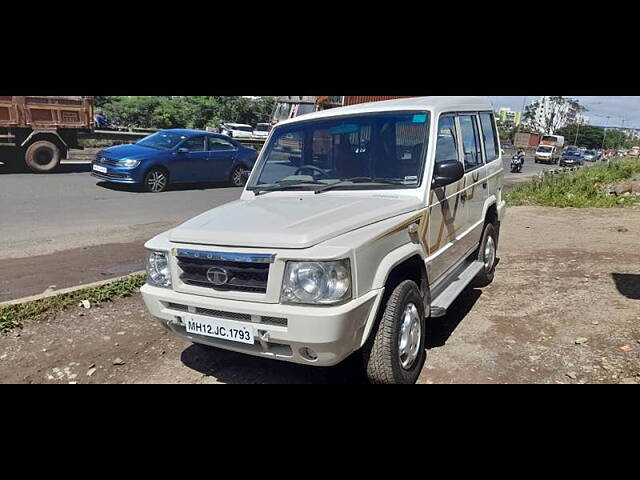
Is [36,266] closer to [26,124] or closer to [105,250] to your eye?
[105,250]

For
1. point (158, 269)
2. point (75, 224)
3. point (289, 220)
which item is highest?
point (289, 220)

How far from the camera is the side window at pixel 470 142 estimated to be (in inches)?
183

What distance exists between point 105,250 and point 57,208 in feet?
11.2

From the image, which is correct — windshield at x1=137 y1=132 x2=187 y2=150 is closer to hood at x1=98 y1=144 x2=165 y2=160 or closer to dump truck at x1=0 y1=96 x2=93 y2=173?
hood at x1=98 y1=144 x2=165 y2=160

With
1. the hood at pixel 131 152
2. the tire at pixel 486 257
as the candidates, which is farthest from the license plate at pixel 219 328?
the hood at pixel 131 152

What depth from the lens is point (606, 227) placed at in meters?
9.45

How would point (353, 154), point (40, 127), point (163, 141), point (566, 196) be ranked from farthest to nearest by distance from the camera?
point (40, 127) → point (566, 196) → point (163, 141) → point (353, 154)

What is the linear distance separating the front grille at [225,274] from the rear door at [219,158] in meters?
11.1

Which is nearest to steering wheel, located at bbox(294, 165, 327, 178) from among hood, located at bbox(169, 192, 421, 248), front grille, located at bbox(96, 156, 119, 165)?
hood, located at bbox(169, 192, 421, 248)

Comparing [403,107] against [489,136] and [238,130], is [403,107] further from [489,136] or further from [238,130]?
[238,130]

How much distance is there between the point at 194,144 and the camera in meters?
13.2

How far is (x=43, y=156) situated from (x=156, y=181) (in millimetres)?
5208

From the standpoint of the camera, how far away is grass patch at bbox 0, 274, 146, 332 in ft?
14.4

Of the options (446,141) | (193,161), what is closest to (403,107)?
(446,141)
